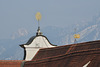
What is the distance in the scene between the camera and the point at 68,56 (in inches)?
1672

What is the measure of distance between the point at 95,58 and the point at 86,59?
1096mm

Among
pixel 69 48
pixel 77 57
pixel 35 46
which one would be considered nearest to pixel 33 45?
pixel 35 46

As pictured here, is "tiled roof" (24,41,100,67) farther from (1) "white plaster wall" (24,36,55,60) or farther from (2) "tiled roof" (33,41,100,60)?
(1) "white plaster wall" (24,36,55,60)

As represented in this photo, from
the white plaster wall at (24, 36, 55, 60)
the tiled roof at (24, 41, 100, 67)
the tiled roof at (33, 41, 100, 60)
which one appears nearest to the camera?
the tiled roof at (24, 41, 100, 67)

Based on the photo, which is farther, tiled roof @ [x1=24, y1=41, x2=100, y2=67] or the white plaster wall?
the white plaster wall

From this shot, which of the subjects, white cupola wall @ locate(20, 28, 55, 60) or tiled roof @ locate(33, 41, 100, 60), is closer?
tiled roof @ locate(33, 41, 100, 60)

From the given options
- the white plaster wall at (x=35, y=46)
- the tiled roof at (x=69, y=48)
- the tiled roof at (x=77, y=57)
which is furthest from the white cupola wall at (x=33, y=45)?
the tiled roof at (x=77, y=57)

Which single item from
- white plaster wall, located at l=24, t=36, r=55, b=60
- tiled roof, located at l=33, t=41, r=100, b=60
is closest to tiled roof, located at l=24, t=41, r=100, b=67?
tiled roof, located at l=33, t=41, r=100, b=60

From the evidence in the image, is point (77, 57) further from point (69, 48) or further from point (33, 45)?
point (33, 45)

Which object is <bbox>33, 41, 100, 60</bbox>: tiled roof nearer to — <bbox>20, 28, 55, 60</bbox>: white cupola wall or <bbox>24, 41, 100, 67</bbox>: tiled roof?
<bbox>24, 41, 100, 67</bbox>: tiled roof

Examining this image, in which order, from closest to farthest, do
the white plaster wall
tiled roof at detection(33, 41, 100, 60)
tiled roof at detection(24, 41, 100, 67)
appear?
tiled roof at detection(24, 41, 100, 67) → tiled roof at detection(33, 41, 100, 60) → the white plaster wall

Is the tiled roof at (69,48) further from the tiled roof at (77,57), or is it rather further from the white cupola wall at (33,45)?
the white cupola wall at (33,45)

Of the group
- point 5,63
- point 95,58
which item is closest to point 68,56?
point 95,58

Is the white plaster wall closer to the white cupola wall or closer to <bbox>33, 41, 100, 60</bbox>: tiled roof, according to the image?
the white cupola wall
